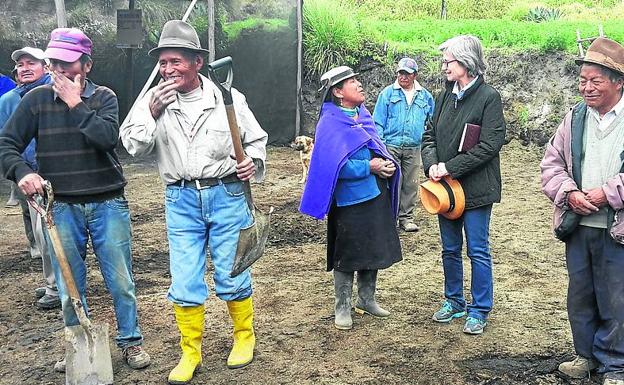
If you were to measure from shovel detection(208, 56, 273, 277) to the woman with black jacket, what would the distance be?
122 centimetres

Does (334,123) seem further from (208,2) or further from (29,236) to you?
(208,2)

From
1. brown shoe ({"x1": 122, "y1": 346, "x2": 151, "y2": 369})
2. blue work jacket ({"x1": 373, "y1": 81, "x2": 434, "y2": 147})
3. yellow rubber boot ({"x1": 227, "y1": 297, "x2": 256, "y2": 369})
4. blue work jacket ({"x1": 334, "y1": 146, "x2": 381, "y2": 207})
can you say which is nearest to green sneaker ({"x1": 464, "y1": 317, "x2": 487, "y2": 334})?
blue work jacket ({"x1": 334, "y1": 146, "x2": 381, "y2": 207})

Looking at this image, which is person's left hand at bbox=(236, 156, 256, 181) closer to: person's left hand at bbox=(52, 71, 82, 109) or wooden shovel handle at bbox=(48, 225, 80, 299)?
person's left hand at bbox=(52, 71, 82, 109)

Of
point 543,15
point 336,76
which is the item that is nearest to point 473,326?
point 336,76

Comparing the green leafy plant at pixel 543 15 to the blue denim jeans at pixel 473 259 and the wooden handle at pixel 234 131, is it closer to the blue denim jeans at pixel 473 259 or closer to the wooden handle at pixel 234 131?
the blue denim jeans at pixel 473 259

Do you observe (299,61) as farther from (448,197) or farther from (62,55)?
(62,55)

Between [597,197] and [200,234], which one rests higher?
[597,197]

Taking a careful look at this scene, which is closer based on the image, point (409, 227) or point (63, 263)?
point (63, 263)

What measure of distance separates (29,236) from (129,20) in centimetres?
472

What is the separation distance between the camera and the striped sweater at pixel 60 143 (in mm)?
4012

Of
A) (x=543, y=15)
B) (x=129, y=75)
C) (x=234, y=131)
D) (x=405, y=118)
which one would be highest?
(x=543, y=15)

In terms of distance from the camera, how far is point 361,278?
5.09m

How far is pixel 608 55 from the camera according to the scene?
3785mm

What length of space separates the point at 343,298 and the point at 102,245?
1.69 m
